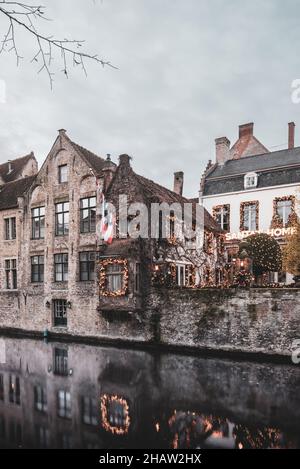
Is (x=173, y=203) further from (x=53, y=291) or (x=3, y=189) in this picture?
(x=3, y=189)

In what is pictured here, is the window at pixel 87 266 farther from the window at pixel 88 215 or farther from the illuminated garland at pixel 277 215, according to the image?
the illuminated garland at pixel 277 215

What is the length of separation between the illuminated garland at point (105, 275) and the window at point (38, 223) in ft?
19.9

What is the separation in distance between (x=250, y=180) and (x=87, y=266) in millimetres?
13502

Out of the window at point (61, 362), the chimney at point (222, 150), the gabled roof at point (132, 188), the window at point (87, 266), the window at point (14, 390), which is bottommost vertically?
the window at point (61, 362)

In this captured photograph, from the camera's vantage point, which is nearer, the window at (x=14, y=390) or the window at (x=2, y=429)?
the window at (x=2, y=429)

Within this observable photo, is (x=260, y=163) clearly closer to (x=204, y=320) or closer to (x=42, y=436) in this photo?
(x=204, y=320)

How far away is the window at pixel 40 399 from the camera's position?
10.1 m

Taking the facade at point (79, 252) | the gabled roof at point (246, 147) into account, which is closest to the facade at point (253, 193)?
the facade at point (79, 252)

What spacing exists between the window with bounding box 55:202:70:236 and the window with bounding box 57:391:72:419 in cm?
1229

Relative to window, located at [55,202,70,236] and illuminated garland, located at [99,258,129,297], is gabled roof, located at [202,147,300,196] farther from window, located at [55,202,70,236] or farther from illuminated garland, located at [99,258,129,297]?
illuminated garland, located at [99,258,129,297]

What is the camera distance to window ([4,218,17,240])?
958 inches

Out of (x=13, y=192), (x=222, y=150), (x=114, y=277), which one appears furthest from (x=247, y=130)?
(x=114, y=277)

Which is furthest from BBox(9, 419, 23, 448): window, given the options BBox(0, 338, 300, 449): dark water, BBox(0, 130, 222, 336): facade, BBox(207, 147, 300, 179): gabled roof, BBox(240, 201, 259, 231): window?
BBox(207, 147, 300, 179): gabled roof

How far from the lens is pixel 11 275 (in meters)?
24.1
